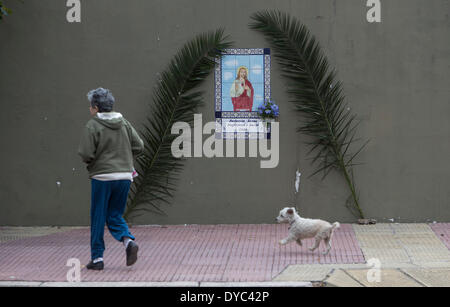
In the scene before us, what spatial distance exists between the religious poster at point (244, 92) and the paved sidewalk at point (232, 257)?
135cm

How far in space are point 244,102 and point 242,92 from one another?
143 mm

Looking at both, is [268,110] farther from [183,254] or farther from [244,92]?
[183,254]

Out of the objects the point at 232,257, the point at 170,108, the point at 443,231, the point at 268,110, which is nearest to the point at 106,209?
the point at 232,257

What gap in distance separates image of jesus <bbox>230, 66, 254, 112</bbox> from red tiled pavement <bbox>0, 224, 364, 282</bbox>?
1.67 m

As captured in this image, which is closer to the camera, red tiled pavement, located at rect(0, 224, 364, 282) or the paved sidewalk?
the paved sidewalk

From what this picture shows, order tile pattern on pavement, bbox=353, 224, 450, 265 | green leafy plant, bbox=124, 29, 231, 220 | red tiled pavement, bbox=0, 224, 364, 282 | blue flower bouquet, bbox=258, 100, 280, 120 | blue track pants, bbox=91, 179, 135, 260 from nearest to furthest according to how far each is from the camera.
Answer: red tiled pavement, bbox=0, 224, 364, 282 → blue track pants, bbox=91, 179, 135, 260 → tile pattern on pavement, bbox=353, 224, 450, 265 → blue flower bouquet, bbox=258, 100, 280, 120 → green leafy plant, bbox=124, 29, 231, 220

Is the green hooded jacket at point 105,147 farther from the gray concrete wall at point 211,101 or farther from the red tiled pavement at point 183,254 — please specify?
the gray concrete wall at point 211,101

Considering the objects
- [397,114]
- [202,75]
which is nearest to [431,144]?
[397,114]

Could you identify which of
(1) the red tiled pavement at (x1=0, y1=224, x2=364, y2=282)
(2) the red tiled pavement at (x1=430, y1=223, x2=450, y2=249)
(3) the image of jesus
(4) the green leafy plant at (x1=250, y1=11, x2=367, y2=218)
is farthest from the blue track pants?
(2) the red tiled pavement at (x1=430, y1=223, x2=450, y2=249)

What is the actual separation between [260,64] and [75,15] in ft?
8.82

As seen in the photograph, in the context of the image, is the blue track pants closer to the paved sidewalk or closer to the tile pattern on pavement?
the paved sidewalk

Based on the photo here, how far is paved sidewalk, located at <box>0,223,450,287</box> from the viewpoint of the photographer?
21.8 feet

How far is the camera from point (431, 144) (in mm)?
9703

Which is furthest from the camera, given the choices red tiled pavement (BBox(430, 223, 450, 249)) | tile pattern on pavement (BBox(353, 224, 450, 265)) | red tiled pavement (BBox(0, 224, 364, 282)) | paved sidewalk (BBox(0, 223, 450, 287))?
red tiled pavement (BBox(430, 223, 450, 249))
